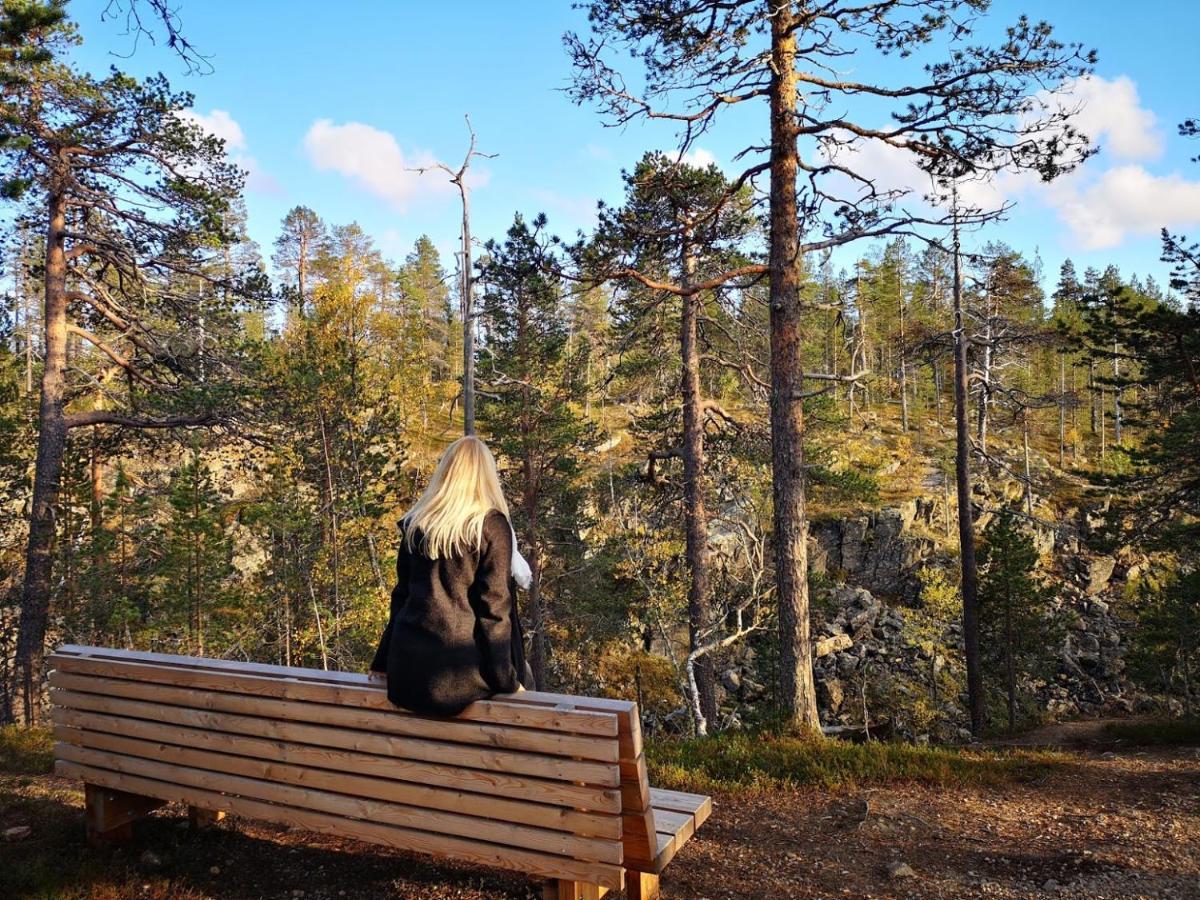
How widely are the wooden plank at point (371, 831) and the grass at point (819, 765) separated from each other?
116 inches

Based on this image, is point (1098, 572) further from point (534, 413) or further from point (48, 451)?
point (48, 451)

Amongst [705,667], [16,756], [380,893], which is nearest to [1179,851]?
[380,893]

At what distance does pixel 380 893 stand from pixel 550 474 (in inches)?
741

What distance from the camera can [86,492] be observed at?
55.4ft

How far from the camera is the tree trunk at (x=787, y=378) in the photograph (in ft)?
24.8

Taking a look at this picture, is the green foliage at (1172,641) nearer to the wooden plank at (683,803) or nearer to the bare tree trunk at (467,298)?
the bare tree trunk at (467,298)

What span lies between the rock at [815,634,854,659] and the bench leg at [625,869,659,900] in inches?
978

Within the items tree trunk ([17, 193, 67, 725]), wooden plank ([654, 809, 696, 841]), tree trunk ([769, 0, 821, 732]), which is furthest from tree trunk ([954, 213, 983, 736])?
tree trunk ([17, 193, 67, 725])

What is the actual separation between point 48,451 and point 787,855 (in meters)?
11.6

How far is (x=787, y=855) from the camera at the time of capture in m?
4.37

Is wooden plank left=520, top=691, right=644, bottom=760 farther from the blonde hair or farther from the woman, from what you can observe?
the blonde hair

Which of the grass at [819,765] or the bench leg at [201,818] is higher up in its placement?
the bench leg at [201,818]

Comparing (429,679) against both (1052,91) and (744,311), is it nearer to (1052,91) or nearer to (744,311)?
(1052,91)

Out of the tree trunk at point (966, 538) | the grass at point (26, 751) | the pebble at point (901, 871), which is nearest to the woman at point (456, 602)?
the pebble at point (901, 871)
